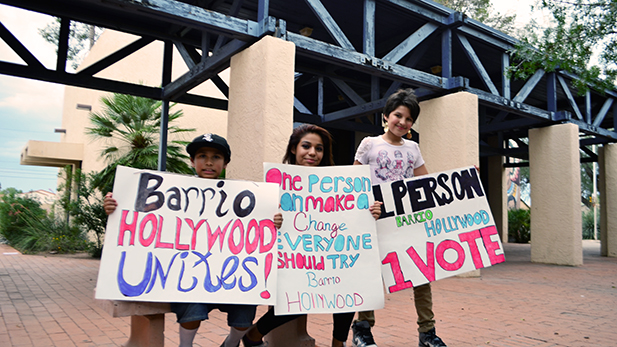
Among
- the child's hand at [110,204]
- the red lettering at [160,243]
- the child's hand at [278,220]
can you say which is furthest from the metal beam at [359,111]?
the child's hand at [110,204]

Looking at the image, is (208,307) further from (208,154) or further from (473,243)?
(473,243)

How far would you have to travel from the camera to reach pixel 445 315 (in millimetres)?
4598

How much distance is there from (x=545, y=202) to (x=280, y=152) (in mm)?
7693

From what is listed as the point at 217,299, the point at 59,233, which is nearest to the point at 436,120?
the point at 217,299

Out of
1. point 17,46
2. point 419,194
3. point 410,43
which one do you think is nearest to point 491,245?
point 419,194

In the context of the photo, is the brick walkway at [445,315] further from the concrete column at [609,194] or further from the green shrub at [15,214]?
the green shrub at [15,214]

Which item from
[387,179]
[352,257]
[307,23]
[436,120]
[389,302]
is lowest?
[389,302]

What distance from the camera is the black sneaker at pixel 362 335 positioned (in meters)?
3.10

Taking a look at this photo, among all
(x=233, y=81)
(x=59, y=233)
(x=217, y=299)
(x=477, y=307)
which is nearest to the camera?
(x=217, y=299)

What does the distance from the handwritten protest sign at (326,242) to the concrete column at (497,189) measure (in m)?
16.8

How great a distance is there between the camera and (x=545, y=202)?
1027cm

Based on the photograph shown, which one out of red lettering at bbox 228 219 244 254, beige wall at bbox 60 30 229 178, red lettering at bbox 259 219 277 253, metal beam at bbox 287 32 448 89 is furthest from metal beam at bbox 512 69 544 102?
red lettering at bbox 228 219 244 254

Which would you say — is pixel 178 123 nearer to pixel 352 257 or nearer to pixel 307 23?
pixel 307 23

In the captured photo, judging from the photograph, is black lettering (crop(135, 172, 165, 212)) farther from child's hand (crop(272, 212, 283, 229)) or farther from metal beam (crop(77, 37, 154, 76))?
metal beam (crop(77, 37, 154, 76))
